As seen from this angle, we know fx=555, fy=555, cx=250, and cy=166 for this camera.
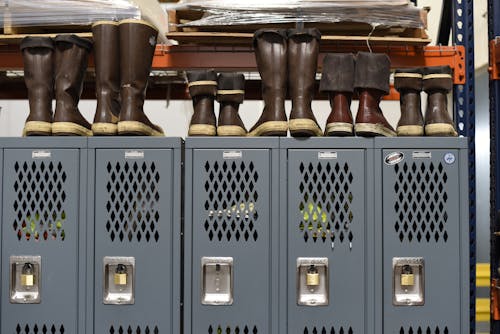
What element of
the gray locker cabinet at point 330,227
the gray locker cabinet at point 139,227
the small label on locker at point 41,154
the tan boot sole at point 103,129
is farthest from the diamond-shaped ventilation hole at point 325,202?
the small label on locker at point 41,154

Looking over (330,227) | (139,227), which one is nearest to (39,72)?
(139,227)

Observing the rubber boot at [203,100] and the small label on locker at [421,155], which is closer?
the small label on locker at [421,155]

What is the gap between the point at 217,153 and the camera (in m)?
2.01

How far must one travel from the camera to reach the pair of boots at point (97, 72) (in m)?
2.09

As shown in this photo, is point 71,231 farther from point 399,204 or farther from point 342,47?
point 342,47

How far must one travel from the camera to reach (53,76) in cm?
215

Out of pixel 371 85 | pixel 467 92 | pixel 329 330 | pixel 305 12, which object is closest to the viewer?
pixel 329 330

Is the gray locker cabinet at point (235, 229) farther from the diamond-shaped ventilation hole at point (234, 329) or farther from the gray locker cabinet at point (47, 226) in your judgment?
the gray locker cabinet at point (47, 226)

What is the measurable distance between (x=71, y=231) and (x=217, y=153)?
0.60m

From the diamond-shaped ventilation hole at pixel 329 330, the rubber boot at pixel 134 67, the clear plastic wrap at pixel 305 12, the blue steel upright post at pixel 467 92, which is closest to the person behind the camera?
the diamond-shaped ventilation hole at pixel 329 330

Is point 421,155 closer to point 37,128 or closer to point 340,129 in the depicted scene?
point 340,129

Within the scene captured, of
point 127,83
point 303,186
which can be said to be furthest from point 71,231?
point 303,186

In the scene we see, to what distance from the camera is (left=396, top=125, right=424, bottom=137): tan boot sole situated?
206 centimetres

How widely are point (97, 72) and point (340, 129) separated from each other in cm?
95
